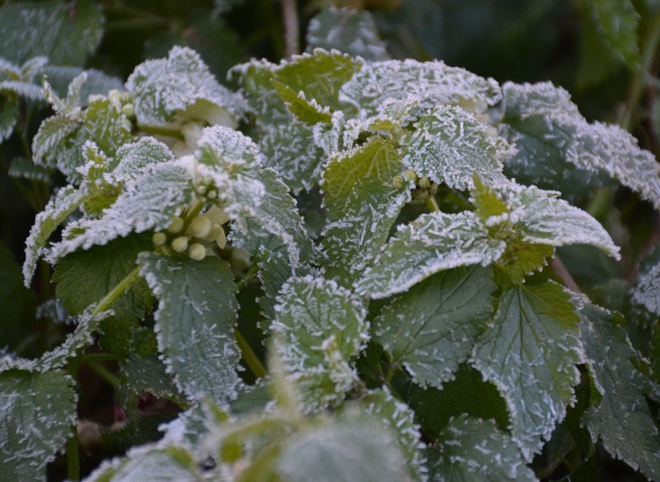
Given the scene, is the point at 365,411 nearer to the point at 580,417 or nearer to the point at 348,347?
the point at 348,347

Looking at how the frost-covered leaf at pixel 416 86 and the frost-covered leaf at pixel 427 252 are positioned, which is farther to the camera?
the frost-covered leaf at pixel 416 86

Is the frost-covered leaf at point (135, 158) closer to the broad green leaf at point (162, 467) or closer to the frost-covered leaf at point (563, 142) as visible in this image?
the broad green leaf at point (162, 467)

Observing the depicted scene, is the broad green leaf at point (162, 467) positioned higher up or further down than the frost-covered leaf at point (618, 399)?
higher up

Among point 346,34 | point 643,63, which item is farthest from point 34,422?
point 643,63

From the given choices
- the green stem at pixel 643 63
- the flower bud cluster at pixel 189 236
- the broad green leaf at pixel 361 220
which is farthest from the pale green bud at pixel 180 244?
the green stem at pixel 643 63

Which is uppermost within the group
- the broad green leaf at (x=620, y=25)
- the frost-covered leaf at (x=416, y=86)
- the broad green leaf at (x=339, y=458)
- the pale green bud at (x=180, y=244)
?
the broad green leaf at (x=620, y=25)

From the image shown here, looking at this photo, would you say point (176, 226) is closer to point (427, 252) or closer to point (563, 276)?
point (427, 252)
